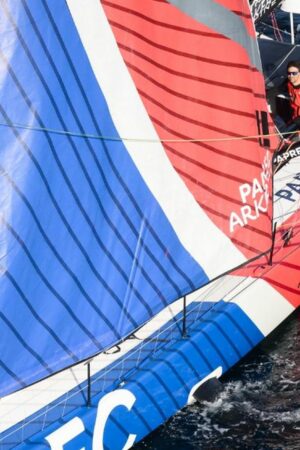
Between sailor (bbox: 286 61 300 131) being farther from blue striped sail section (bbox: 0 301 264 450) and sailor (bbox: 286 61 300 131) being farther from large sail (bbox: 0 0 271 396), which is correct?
large sail (bbox: 0 0 271 396)

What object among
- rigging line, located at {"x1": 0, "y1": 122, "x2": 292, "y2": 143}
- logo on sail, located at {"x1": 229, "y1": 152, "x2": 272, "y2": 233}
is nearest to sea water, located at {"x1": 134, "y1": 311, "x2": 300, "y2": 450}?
logo on sail, located at {"x1": 229, "y1": 152, "x2": 272, "y2": 233}


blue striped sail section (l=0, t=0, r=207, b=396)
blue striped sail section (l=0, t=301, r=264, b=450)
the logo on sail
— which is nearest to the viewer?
blue striped sail section (l=0, t=0, r=207, b=396)

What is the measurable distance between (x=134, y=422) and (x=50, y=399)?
0.77 m

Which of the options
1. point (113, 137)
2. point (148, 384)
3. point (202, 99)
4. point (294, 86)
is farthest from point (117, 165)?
point (294, 86)

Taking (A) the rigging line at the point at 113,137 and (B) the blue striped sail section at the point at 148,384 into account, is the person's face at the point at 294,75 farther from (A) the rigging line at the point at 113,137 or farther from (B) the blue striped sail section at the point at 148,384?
(A) the rigging line at the point at 113,137

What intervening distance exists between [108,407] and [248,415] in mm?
1527

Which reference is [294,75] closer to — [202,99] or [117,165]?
[202,99]

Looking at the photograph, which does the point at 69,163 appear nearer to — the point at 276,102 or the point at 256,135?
the point at 256,135

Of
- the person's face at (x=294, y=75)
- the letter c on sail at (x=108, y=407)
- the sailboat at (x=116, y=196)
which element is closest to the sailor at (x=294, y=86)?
the person's face at (x=294, y=75)

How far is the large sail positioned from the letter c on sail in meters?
0.98

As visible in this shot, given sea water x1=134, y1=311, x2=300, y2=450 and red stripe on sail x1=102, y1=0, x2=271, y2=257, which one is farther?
sea water x1=134, y1=311, x2=300, y2=450

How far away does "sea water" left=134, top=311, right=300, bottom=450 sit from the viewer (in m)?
10.7

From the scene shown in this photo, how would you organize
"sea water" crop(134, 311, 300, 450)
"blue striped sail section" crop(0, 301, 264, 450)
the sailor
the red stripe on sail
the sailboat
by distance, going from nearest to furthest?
the sailboat → the red stripe on sail → "blue striped sail section" crop(0, 301, 264, 450) → "sea water" crop(134, 311, 300, 450) → the sailor

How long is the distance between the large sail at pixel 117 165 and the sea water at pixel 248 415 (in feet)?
5.28
